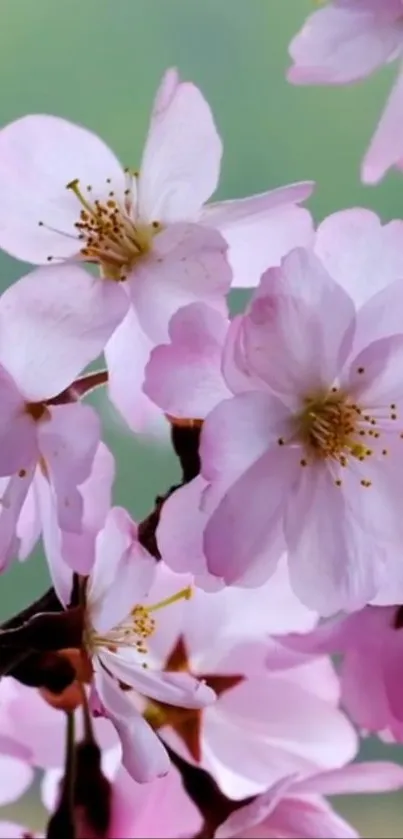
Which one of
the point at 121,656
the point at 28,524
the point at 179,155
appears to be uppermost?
the point at 179,155

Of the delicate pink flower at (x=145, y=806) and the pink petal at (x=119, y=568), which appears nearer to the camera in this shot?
the pink petal at (x=119, y=568)

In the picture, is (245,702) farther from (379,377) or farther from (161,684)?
(379,377)

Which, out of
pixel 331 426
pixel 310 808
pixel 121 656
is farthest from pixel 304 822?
pixel 331 426

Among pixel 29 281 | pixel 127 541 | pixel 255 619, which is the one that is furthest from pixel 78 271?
pixel 255 619

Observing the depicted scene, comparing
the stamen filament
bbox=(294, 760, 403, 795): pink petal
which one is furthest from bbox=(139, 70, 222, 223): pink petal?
bbox=(294, 760, 403, 795): pink petal

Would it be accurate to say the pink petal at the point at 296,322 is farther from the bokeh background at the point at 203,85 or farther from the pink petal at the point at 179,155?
the bokeh background at the point at 203,85

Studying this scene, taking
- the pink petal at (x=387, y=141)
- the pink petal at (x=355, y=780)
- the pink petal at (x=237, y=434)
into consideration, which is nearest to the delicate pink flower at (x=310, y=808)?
the pink petal at (x=355, y=780)
